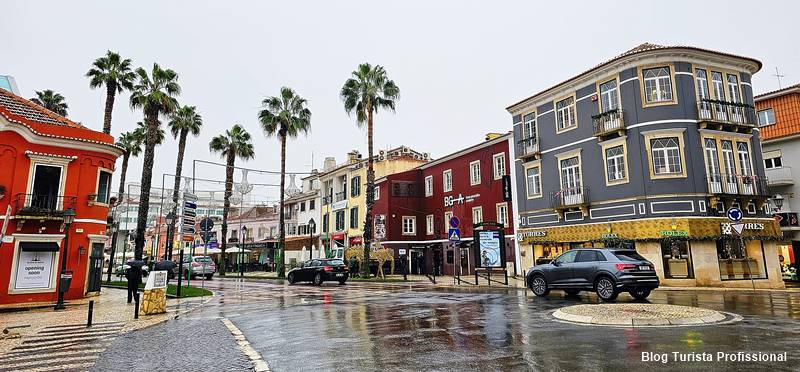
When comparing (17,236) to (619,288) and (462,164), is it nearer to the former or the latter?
(619,288)

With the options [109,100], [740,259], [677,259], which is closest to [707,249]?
[677,259]

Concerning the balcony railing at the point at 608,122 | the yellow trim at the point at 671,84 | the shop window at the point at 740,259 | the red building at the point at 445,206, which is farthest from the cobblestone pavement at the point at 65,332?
the shop window at the point at 740,259

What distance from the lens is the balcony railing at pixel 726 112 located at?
898 inches

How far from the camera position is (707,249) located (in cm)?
2148

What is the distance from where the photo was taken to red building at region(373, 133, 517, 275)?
108ft

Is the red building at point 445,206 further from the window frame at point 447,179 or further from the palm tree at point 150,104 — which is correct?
the palm tree at point 150,104

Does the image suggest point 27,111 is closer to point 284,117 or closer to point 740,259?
point 284,117

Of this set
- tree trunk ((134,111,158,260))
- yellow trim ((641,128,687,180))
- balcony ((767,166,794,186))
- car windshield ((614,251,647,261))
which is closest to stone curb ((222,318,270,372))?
car windshield ((614,251,647,261))

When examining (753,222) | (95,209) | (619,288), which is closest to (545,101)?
(753,222)

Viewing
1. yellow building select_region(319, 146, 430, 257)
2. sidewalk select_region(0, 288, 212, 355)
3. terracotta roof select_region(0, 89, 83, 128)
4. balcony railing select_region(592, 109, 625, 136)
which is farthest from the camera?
yellow building select_region(319, 146, 430, 257)

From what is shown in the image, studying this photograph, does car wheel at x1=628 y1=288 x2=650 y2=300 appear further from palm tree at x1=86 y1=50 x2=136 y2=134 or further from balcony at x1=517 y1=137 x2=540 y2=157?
palm tree at x1=86 y1=50 x2=136 y2=134

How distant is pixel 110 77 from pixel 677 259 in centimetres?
3310

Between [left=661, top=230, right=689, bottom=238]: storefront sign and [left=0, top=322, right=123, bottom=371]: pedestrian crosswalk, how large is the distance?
21.9 metres

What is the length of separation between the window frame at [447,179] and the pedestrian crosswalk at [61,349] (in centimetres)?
2890
